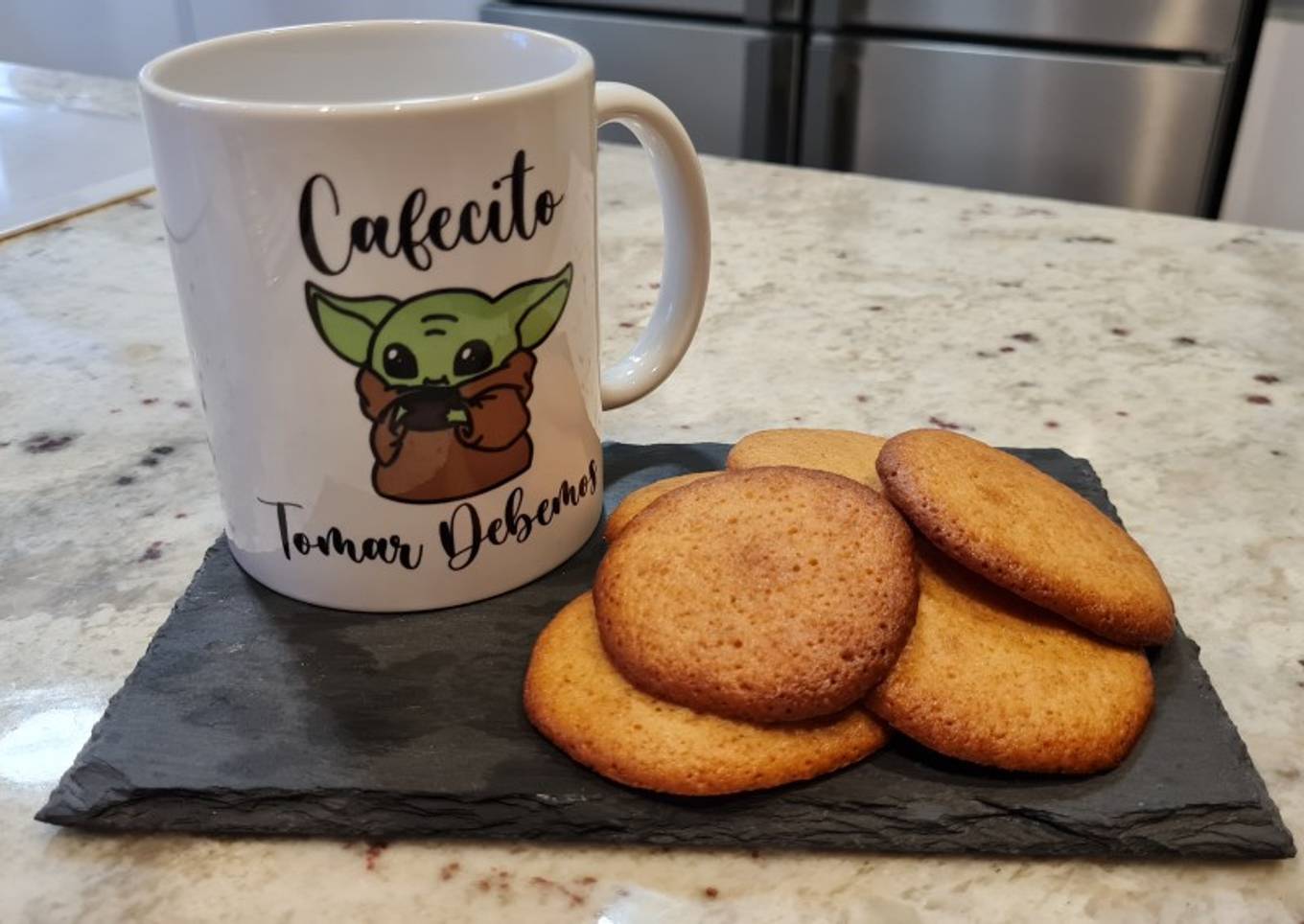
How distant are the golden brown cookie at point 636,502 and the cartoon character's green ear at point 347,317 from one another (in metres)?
0.15

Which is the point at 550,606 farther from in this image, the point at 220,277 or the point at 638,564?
the point at 220,277

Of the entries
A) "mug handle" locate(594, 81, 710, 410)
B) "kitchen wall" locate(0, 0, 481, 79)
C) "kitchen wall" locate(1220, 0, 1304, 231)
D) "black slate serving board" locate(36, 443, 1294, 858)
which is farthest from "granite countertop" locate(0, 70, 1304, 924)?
"kitchen wall" locate(0, 0, 481, 79)

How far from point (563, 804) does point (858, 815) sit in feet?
0.34

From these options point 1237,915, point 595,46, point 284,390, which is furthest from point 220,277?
point 595,46

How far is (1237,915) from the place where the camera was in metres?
0.37

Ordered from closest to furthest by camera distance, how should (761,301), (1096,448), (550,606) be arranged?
(550,606) < (1096,448) < (761,301)

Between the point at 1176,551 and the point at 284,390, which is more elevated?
the point at 284,390

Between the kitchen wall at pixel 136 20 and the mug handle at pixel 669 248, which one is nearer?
the mug handle at pixel 669 248

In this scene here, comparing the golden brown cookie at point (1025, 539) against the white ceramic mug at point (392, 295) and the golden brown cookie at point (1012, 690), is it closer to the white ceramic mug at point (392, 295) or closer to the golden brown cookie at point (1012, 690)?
the golden brown cookie at point (1012, 690)

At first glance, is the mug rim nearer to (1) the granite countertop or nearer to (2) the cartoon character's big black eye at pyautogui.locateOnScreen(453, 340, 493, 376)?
(2) the cartoon character's big black eye at pyautogui.locateOnScreen(453, 340, 493, 376)

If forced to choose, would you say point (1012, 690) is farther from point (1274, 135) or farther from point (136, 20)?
point (136, 20)

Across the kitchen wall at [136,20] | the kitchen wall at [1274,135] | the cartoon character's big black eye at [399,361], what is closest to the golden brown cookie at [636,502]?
the cartoon character's big black eye at [399,361]

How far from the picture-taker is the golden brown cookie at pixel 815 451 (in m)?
0.54

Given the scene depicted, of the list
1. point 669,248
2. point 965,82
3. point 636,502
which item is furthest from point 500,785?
point 965,82
